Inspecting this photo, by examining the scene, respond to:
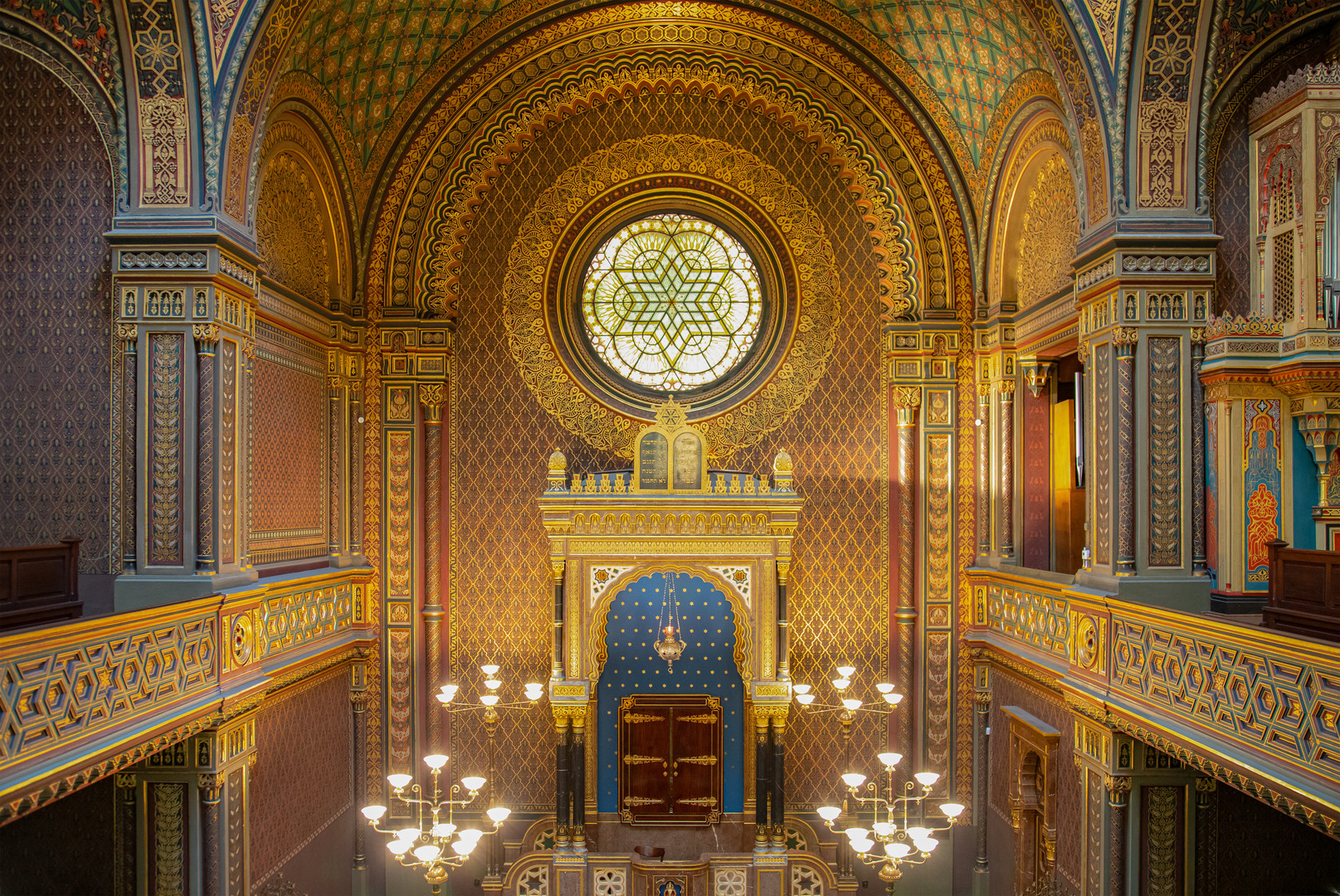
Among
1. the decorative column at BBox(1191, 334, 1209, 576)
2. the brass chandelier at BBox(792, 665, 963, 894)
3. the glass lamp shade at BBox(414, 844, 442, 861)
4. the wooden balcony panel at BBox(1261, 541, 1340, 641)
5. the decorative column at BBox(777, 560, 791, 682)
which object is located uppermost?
the decorative column at BBox(1191, 334, 1209, 576)

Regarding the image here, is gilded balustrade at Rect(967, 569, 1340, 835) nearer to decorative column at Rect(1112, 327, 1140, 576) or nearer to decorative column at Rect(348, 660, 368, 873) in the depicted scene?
decorative column at Rect(1112, 327, 1140, 576)

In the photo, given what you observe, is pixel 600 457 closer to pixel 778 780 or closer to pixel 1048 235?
pixel 778 780

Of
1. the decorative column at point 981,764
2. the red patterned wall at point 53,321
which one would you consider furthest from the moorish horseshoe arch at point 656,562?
the red patterned wall at point 53,321

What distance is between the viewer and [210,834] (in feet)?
23.9

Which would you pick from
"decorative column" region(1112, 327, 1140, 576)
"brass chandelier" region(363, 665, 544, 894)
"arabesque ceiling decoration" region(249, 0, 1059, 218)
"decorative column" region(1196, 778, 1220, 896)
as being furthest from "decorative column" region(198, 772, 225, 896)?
"decorative column" region(1196, 778, 1220, 896)

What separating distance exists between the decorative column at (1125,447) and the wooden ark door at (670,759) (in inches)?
223

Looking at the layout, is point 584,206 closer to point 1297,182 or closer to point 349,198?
point 349,198

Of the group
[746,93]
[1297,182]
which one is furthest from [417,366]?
[1297,182]

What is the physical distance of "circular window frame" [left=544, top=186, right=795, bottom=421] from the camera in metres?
11.8

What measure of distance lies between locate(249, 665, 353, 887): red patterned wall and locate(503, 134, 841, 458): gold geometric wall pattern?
457 centimetres

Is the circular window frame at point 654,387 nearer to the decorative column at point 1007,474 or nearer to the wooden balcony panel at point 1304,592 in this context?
the decorative column at point 1007,474

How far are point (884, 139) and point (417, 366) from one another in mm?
6871

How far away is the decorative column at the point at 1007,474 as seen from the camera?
1084 centimetres

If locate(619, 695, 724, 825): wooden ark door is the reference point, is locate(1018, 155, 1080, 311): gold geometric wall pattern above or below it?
above
